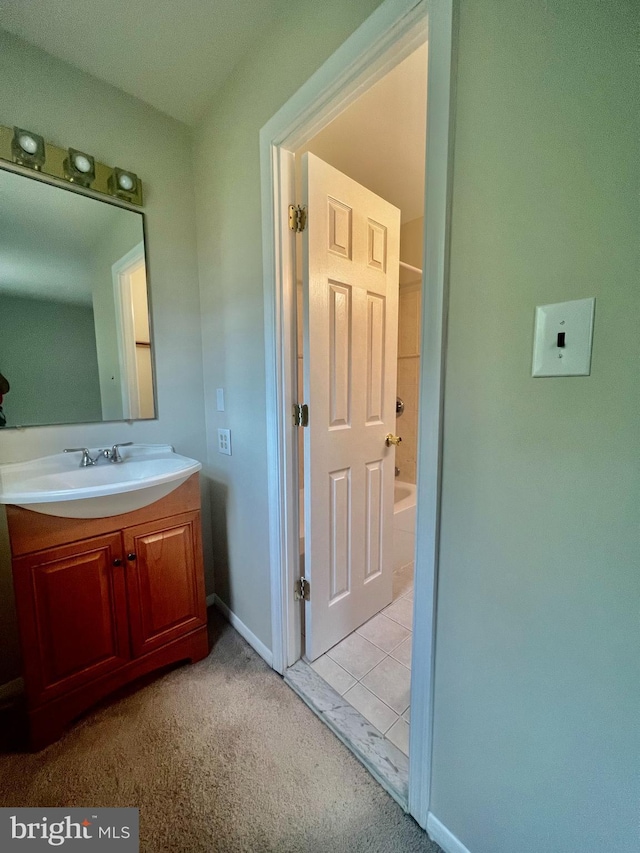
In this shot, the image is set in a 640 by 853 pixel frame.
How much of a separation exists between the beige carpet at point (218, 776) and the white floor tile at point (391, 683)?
26 centimetres

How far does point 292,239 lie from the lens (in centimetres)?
120

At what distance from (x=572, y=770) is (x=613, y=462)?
1.98 feet

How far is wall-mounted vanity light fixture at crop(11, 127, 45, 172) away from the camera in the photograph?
115 centimetres

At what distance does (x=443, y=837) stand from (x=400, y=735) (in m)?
0.29

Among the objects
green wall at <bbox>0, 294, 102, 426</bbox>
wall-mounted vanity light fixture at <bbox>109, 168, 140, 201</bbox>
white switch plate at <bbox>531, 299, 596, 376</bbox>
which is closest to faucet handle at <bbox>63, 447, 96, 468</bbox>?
green wall at <bbox>0, 294, 102, 426</bbox>

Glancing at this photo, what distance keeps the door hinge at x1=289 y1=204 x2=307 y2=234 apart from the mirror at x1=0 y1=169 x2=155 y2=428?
787mm

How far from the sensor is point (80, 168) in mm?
1271

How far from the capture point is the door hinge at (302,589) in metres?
1.37

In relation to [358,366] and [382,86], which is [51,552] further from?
[382,86]

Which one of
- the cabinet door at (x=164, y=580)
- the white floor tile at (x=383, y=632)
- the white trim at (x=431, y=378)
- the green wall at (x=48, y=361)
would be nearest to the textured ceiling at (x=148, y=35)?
the white trim at (x=431, y=378)

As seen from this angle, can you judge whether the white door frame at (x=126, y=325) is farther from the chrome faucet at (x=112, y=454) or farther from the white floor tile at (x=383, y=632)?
the white floor tile at (x=383, y=632)

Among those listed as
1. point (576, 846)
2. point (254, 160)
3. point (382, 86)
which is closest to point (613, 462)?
point (576, 846)

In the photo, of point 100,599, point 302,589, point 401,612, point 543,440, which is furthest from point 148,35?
point 401,612

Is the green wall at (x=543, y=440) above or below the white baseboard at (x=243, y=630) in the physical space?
above
